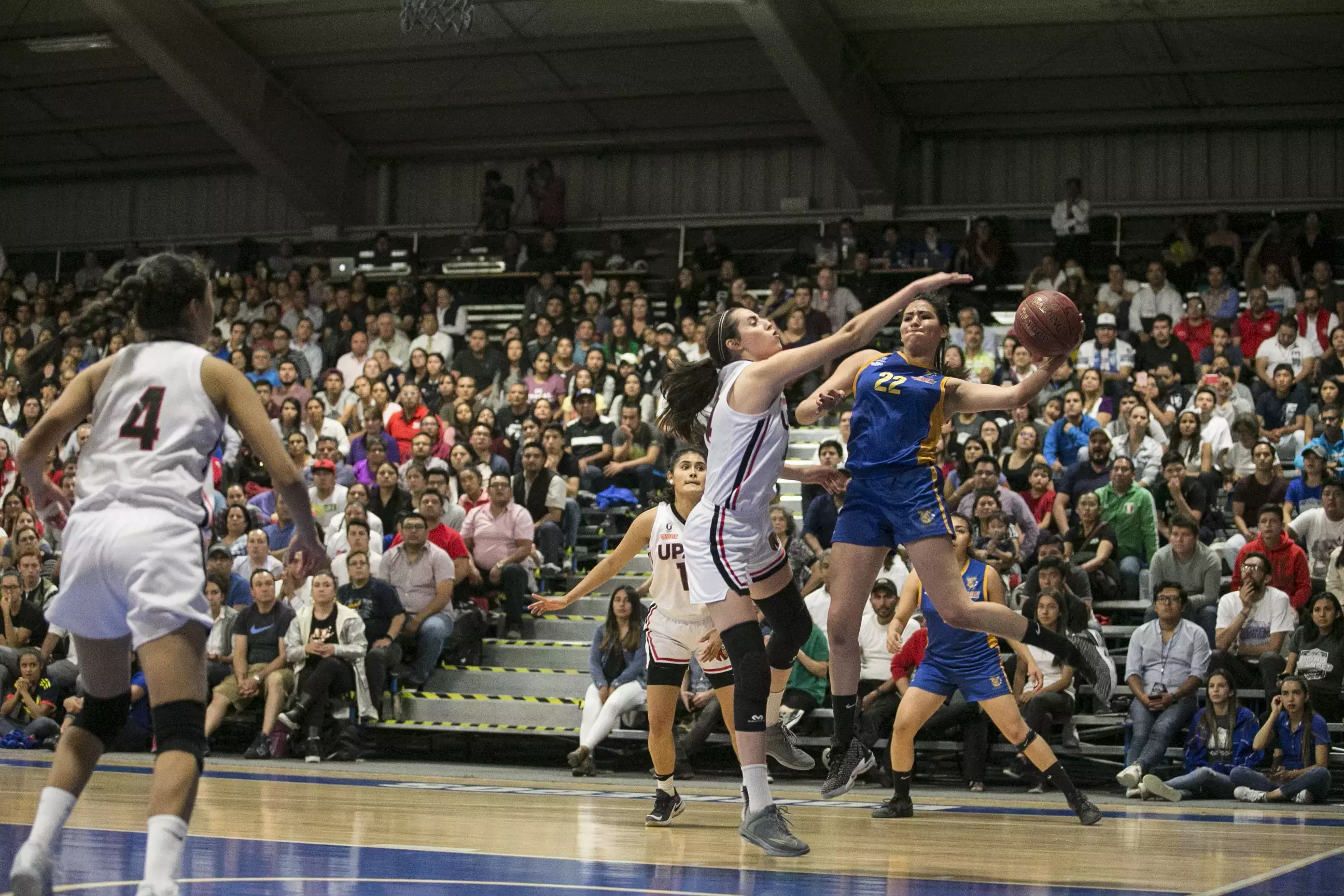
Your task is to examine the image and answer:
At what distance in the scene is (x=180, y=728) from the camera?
376cm

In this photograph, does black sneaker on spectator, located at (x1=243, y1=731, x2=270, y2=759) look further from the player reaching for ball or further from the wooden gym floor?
the player reaching for ball

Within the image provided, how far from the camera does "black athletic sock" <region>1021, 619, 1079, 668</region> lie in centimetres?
672

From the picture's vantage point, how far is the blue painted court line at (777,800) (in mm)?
7988

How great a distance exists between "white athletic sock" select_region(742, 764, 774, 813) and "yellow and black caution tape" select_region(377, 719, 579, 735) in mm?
5978

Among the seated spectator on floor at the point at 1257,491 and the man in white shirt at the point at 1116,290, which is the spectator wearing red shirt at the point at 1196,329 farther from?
the seated spectator on floor at the point at 1257,491

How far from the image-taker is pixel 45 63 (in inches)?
839

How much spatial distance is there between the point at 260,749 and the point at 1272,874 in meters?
8.06

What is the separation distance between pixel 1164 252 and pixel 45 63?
1510cm

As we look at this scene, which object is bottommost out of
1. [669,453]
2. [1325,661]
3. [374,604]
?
[1325,661]

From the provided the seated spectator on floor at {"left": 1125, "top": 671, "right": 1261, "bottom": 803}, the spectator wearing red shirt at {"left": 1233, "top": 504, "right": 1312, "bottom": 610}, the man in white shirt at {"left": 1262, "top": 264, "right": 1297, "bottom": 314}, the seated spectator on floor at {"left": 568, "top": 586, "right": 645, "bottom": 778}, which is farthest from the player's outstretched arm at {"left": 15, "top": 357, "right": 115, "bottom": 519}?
the man in white shirt at {"left": 1262, "top": 264, "right": 1297, "bottom": 314}

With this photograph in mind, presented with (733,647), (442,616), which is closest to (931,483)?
(733,647)

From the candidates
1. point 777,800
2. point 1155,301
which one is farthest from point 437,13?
point 777,800

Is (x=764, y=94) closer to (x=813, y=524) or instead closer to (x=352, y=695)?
(x=813, y=524)

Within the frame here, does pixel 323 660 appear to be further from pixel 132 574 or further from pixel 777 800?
pixel 132 574
